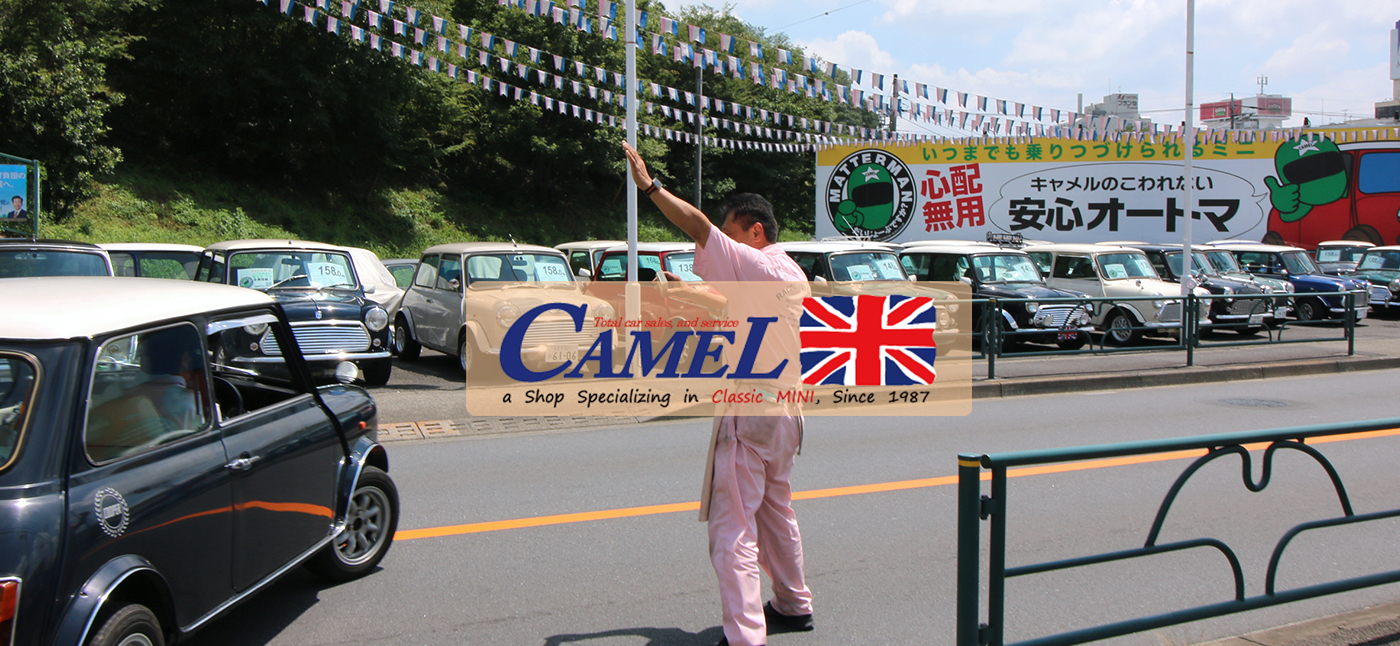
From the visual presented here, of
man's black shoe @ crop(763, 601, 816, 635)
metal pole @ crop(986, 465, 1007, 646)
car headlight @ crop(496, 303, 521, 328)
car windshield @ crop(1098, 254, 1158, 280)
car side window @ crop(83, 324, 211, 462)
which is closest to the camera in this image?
car side window @ crop(83, 324, 211, 462)

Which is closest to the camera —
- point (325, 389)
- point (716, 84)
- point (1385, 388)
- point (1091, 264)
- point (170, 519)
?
point (170, 519)

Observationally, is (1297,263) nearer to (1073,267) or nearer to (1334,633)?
(1073,267)

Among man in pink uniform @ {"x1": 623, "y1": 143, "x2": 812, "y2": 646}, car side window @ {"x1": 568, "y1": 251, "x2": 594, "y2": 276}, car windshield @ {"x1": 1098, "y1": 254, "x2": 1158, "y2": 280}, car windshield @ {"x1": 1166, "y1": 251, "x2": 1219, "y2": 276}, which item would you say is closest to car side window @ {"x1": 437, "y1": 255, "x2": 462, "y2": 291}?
car side window @ {"x1": 568, "y1": 251, "x2": 594, "y2": 276}

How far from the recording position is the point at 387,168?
35125 mm

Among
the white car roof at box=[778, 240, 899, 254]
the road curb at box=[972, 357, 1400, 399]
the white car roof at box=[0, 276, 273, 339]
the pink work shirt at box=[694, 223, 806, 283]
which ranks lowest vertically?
the road curb at box=[972, 357, 1400, 399]

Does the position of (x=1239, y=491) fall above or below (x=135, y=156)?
below

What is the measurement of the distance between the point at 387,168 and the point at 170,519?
3405 centimetres

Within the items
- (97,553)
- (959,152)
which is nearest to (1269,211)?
(959,152)

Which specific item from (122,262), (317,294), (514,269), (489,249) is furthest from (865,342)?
(122,262)

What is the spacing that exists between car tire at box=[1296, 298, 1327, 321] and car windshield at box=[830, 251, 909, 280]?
8.80 m

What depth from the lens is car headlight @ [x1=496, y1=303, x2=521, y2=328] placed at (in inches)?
454

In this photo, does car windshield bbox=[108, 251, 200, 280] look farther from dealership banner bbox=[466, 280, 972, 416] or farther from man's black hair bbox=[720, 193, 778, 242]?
man's black hair bbox=[720, 193, 778, 242]

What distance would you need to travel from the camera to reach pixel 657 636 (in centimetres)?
416

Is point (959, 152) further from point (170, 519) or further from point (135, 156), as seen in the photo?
point (170, 519)
